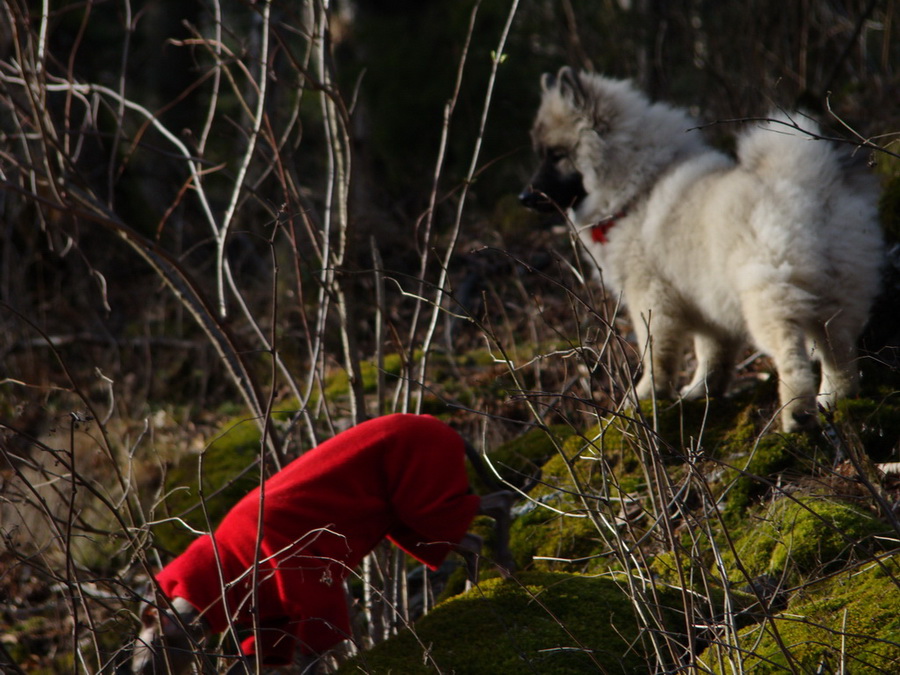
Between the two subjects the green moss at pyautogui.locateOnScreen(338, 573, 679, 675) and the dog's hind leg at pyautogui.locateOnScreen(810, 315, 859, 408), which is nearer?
the green moss at pyautogui.locateOnScreen(338, 573, 679, 675)

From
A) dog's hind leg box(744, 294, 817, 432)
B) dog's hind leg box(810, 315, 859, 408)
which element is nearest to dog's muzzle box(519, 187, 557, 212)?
dog's hind leg box(744, 294, 817, 432)

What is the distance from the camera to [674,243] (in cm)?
433

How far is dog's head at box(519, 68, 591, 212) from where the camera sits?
5074 millimetres

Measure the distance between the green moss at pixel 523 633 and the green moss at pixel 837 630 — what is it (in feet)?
1.30

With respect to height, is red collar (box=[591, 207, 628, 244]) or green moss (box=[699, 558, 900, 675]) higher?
→ red collar (box=[591, 207, 628, 244])

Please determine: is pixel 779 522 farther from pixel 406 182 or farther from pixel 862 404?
pixel 406 182

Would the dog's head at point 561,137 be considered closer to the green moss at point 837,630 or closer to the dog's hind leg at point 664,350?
the dog's hind leg at point 664,350

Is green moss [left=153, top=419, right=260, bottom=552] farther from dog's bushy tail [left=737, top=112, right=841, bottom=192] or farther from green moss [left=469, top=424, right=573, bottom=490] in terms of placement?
dog's bushy tail [left=737, top=112, right=841, bottom=192]

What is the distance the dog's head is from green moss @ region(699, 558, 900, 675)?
291 cm

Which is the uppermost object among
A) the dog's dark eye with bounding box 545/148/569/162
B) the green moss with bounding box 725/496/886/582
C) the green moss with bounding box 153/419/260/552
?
the dog's dark eye with bounding box 545/148/569/162

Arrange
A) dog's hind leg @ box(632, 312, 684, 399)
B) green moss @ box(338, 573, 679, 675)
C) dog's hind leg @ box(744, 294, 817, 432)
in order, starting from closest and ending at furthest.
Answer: green moss @ box(338, 573, 679, 675) → dog's hind leg @ box(744, 294, 817, 432) → dog's hind leg @ box(632, 312, 684, 399)

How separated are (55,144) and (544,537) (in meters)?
2.73

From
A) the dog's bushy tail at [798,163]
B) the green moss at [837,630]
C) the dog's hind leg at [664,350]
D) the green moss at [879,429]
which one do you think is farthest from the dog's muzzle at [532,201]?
the green moss at [837,630]

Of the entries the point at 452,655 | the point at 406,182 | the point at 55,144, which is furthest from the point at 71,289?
the point at 452,655
